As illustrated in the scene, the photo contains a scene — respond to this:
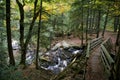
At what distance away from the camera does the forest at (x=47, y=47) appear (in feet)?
28.7

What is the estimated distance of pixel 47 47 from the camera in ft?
79.3

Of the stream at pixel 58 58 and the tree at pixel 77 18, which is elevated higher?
the tree at pixel 77 18

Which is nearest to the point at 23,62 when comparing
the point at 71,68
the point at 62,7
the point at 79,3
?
the point at 71,68

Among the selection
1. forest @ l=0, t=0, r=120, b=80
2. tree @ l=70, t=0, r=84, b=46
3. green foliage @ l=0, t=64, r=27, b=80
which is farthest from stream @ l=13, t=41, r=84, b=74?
green foliage @ l=0, t=64, r=27, b=80

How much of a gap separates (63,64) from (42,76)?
4.42 m

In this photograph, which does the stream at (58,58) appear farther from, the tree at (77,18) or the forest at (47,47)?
the tree at (77,18)

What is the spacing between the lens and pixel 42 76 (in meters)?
14.8

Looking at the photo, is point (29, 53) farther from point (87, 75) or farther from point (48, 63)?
point (87, 75)

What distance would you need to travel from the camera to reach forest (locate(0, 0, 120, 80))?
8.73m

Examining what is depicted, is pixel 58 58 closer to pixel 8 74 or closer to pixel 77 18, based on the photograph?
pixel 77 18

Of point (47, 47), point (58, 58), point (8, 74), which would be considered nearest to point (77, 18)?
point (47, 47)

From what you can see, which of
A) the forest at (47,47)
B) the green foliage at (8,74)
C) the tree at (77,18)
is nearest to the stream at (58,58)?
the forest at (47,47)

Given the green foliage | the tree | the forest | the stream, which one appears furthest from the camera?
the tree

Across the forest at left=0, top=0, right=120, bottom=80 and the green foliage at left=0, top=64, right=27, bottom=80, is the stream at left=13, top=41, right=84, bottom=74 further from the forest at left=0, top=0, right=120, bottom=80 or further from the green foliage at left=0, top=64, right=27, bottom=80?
the green foliage at left=0, top=64, right=27, bottom=80
